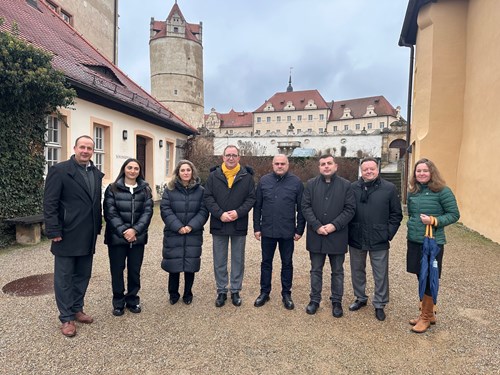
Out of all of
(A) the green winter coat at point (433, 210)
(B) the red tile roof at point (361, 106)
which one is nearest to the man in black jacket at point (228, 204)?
(A) the green winter coat at point (433, 210)

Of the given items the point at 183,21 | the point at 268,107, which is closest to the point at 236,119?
the point at 268,107

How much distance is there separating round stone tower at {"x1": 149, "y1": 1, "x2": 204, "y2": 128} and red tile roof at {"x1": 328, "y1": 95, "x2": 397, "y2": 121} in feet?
113

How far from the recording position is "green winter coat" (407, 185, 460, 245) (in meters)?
3.34

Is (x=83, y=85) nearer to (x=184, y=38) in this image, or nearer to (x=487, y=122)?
(x=487, y=122)

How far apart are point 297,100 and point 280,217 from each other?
234 ft

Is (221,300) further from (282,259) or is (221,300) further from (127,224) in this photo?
(127,224)

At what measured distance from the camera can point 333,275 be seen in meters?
3.94

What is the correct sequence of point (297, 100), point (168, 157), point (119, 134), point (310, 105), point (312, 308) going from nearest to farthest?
point (312, 308) → point (119, 134) → point (168, 157) → point (310, 105) → point (297, 100)

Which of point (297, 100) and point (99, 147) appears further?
point (297, 100)

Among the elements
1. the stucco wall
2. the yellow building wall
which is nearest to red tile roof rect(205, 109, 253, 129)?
the stucco wall

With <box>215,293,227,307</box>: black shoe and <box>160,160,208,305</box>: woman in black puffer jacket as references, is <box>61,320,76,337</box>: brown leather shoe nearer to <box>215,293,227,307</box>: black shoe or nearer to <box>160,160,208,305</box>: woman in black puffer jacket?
<box>160,160,208,305</box>: woman in black puffer jacket

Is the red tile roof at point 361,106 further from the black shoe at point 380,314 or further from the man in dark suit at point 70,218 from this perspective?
the man in dark suit at point 70,218

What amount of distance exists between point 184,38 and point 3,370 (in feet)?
151

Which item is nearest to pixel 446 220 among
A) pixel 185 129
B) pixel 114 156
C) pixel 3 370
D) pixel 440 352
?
pixel 440 352
